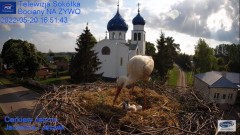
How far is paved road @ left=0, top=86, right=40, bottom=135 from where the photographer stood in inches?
343

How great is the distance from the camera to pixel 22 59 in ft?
51.6

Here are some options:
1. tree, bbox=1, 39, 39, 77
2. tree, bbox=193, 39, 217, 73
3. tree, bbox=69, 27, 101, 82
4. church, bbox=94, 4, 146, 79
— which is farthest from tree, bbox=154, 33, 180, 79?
tree, bbox=1, 39, 39, 77

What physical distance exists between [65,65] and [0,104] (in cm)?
2088

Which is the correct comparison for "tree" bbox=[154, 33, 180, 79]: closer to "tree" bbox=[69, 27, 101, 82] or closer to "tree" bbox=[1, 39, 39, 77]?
"tree" bbox=[69, 27, 101, 82]

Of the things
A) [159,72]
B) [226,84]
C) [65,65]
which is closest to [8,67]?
[159,72]

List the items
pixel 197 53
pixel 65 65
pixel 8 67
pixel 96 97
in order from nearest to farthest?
pixel 96 97
pixel 8 67
pixel 197 53
pixel 65 65

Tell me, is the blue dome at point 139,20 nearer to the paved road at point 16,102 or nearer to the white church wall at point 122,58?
the white church wall at point 122,58

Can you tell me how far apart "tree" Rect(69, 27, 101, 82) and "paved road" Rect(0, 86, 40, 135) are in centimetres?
255

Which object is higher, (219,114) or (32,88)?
(219,114)

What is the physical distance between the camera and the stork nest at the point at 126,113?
2.89 meters

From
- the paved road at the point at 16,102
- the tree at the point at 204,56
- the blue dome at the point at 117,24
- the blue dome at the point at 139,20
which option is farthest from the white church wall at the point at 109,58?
the tree at the point at 204,56

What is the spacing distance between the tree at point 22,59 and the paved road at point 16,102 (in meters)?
1.69

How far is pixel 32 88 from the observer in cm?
1430

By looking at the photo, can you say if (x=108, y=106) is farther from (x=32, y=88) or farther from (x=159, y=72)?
(x=159, y=72)
